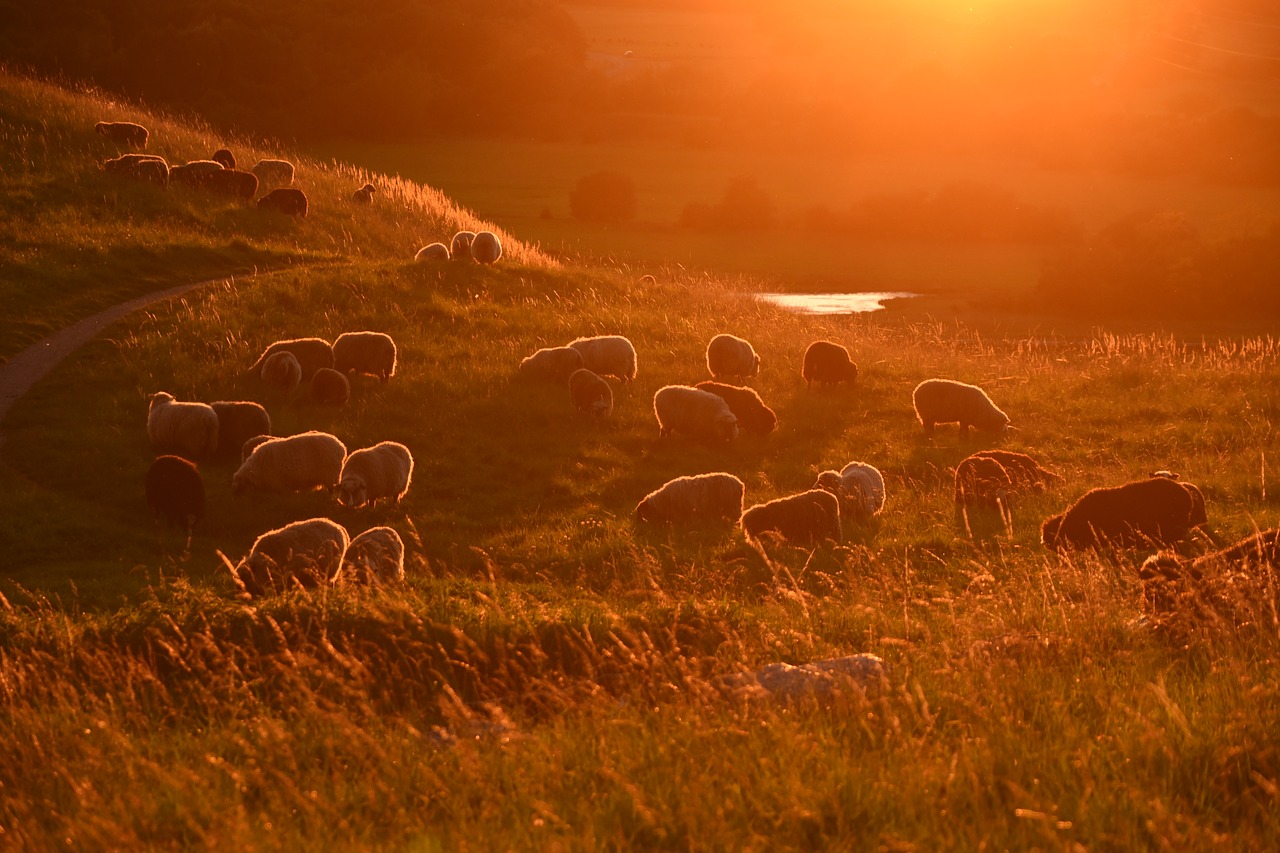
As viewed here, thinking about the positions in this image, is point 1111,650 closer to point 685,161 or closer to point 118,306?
point 118,306

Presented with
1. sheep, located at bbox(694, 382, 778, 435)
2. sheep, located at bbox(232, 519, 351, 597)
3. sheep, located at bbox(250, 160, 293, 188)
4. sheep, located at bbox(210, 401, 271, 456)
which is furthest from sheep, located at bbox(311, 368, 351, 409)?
sheep, located at bbox(250, 160, 293, 188)

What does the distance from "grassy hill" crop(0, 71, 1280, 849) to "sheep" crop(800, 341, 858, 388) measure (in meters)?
0.47

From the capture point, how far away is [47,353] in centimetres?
2222

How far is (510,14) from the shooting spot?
9188cm

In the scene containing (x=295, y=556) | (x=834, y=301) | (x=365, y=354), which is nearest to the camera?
(x=295, y=556)

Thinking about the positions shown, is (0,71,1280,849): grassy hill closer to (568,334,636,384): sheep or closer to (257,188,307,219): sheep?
(568,334,636,384): sheep

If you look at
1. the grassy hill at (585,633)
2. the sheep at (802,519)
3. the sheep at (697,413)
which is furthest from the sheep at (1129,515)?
the sheep at (697,413)

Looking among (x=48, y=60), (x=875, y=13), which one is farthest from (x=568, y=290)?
(x=875, y=13)

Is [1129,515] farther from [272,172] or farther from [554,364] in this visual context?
[272,172]

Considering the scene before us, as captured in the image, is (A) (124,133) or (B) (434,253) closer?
(B) (434,253)

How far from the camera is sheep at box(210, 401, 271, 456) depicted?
1847 centimetres

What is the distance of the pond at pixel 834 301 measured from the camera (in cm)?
5538

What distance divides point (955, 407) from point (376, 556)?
11.9 meters

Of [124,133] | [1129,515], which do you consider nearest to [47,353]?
[1129,515]
